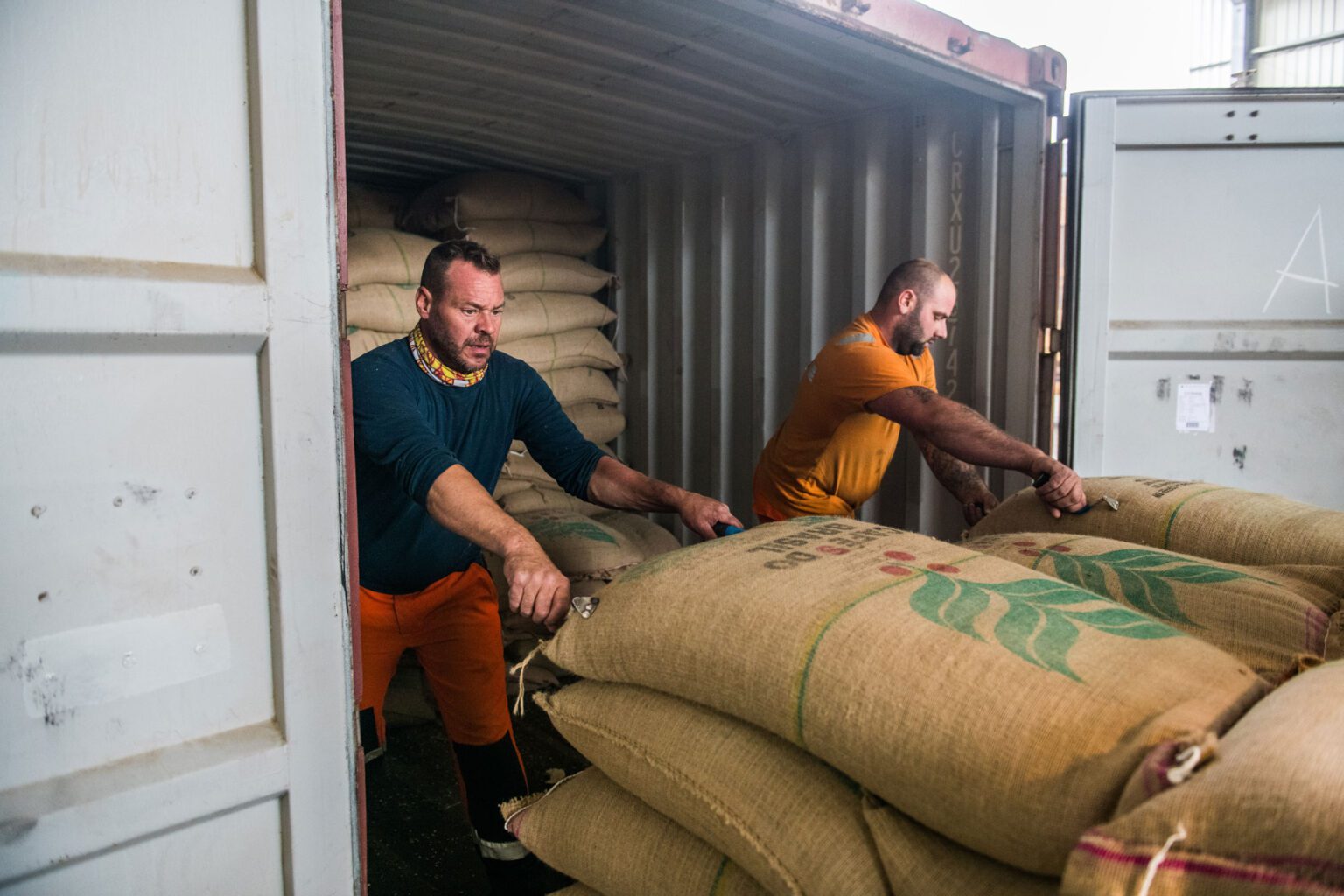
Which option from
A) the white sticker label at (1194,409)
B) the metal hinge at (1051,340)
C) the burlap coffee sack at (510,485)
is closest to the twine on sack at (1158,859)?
the metal hinge at (1051,340)

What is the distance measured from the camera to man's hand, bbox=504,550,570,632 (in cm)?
181

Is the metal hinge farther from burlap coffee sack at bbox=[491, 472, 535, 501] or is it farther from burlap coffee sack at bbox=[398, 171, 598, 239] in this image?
burlap coffee sack at bbox=[398, 171, 598, 239]

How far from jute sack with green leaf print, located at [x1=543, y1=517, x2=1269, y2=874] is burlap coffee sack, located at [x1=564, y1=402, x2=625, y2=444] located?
9.27ft

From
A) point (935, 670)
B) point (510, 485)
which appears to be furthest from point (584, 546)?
point (935, 670)

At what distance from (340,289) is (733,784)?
0.99 metres

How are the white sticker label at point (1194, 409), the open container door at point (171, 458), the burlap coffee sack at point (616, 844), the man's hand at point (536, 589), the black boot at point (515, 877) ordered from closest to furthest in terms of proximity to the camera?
the open container door at point (171, 458)
the burlap coffee sack at point (616, 844)
the man's hand at point (536, 589)
the black boot at point (515, 877)
the white sticker label at point (1194, 409)

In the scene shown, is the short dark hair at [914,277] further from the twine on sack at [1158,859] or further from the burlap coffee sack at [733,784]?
the twine on sack at [1158,859]

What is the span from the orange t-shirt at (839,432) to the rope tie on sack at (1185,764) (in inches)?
80.2

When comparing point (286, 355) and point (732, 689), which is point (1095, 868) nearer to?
point (732, 689)

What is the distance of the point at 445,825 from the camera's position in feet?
9.52

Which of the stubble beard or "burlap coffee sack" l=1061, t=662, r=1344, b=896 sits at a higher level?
the stubble beard

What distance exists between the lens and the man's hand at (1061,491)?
2518 mm

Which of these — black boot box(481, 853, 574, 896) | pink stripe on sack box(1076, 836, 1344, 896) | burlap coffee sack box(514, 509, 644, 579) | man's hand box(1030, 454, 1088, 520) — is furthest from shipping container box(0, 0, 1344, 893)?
pink stripe on sack box(1076, 836, 1344, 896)

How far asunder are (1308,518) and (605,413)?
3.09 metres
